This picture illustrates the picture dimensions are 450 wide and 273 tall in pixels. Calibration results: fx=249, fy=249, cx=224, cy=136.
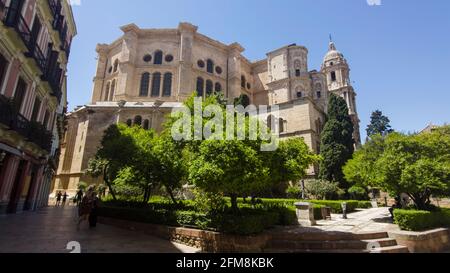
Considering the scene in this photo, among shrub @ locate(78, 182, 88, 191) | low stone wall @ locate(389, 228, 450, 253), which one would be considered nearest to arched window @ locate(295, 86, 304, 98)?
shrub @ locate(78, 182, 88, 191)

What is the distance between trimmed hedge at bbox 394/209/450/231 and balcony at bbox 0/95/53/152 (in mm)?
16364

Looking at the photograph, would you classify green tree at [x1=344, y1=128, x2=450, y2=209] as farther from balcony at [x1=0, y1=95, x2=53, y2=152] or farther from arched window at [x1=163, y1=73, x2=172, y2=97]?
arched window at [x1=163, y1=73, x2=172, y2=97]

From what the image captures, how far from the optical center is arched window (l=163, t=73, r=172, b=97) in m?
36.8

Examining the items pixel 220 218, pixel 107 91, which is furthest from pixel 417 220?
A: pixel 107 91

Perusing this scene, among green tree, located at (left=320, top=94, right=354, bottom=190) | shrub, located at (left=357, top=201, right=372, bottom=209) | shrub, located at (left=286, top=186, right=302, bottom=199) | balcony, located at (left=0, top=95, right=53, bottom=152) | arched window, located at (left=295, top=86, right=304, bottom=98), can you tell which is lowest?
shrub, located at (left=357, top=201, right=372, bottom=209)

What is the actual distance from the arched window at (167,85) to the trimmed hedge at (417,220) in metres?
31.9

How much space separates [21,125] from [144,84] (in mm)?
26615

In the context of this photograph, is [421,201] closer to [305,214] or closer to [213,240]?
[305,214]

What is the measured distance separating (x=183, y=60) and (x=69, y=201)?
23.4 metres

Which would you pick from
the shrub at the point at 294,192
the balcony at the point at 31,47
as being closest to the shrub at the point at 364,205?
the shrub at the point at 294,192

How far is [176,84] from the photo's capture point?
36.5 metres

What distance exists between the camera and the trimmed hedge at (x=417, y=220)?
9664 mm
